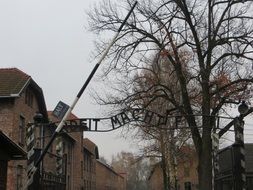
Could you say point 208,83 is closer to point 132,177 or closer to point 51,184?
point 51,184

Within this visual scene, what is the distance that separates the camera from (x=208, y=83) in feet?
91.6

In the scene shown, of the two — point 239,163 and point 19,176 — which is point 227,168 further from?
point 19,176

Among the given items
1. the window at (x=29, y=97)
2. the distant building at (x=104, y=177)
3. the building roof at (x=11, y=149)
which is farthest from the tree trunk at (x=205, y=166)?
the distant building at (x=104, y=177)

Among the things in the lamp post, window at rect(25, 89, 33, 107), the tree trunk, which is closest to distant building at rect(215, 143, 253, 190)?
the lamp post

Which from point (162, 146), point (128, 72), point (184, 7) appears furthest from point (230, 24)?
point (162, 146)

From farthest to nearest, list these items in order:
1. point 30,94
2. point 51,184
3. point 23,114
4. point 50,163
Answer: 1. point 50,163
2. point 30,94
3. point 23,114
4. point 51,184

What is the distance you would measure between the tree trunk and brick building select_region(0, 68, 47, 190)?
11674 mm

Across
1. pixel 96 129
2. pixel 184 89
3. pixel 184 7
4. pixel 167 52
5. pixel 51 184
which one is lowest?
pixel 51 184

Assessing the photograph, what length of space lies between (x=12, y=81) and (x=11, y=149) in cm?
1866

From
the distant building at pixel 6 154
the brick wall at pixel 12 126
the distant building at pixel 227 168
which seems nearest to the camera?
the distant building at pixel 6 154

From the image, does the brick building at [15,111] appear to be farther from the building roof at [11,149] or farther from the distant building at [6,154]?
the building roof at [11,149]

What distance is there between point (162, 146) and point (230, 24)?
22.2 m

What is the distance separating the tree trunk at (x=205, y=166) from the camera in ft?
87.9

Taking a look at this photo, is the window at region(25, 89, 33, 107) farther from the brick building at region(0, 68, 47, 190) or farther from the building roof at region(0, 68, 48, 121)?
the building roof at region(0, 68, 48, 121)
